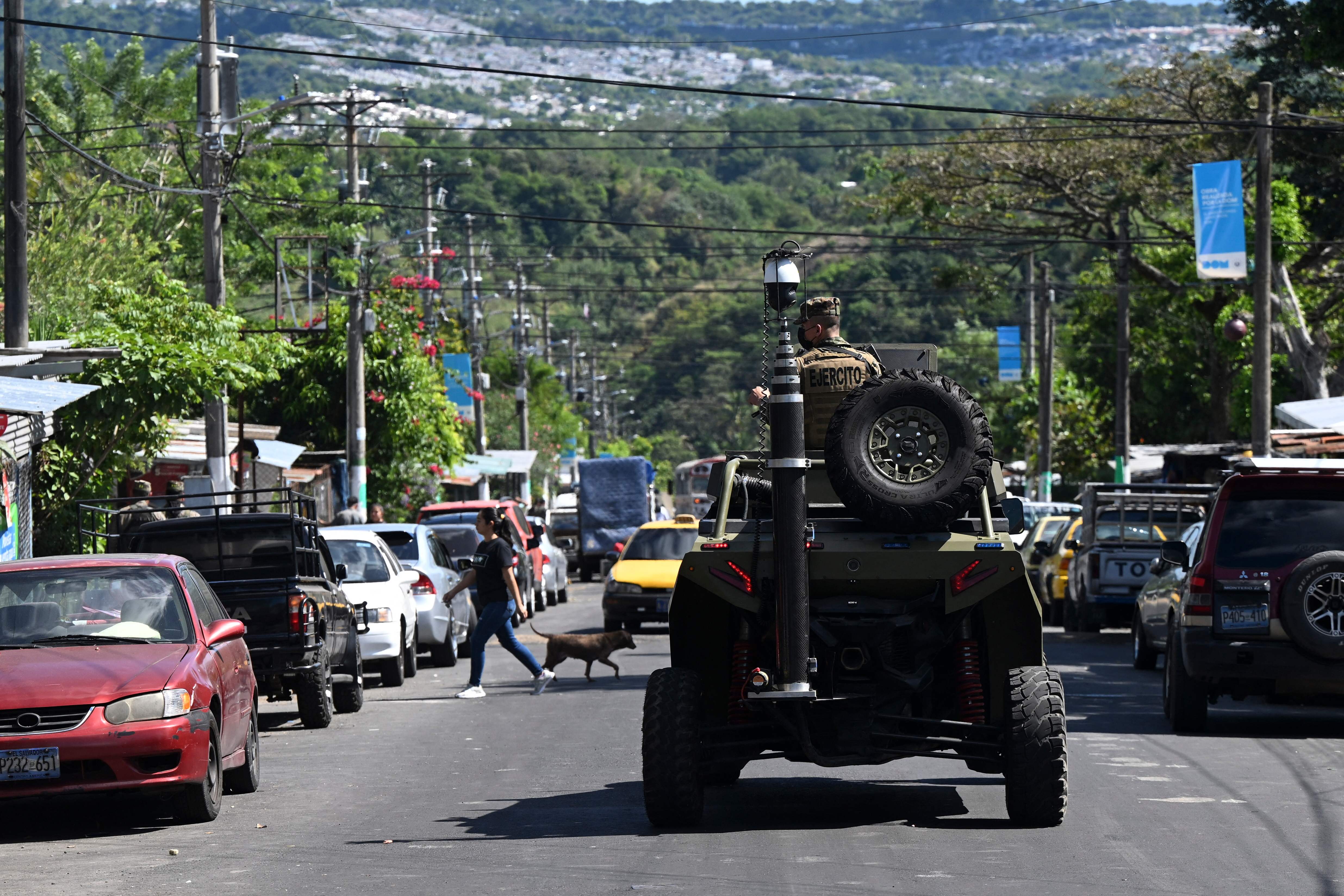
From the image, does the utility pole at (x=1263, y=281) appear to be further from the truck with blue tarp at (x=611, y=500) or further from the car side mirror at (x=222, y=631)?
the truck with blue tarp at (x=611, y=500)

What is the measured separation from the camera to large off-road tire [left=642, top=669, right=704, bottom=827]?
960 centimetres

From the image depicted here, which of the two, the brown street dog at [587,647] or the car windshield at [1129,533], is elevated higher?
the car windshield at [1129,533]

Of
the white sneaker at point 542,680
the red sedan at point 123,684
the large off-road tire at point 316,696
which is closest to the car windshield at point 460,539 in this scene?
the white sneaker at point 542,680

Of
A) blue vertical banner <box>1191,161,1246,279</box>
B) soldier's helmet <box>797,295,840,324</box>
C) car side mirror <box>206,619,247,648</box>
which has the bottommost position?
car side mirror <box>206,619,247,648</box>

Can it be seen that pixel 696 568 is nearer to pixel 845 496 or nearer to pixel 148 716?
pixel 845 496

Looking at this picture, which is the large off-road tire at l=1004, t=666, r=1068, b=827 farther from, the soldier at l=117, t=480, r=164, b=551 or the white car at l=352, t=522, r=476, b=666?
the white car at l=352, t=522, r=476, b=666

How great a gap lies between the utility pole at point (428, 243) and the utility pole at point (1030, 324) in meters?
15.6

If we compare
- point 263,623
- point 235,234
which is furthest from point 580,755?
point 235,234

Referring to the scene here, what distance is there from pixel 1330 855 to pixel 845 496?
2959 millimetres

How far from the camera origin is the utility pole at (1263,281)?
28.1m

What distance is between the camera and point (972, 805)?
34.9ft

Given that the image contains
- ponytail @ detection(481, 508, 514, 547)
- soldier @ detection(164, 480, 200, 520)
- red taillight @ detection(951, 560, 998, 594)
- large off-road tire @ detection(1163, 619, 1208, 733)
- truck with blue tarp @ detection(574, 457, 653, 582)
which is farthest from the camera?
truck with blue tarp @ detection(574, 457, 653, 582)

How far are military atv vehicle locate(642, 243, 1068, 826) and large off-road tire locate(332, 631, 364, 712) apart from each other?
7727mm

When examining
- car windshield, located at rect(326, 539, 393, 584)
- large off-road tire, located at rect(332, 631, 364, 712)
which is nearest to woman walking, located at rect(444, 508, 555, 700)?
large off-road tire, located at rect(332, 631, 364, 712)
